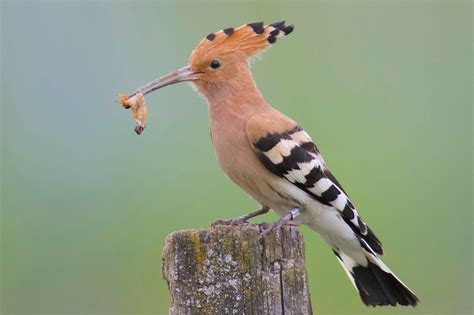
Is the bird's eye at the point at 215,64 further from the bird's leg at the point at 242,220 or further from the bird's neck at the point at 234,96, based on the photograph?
the bird's leg at the point at 242,220

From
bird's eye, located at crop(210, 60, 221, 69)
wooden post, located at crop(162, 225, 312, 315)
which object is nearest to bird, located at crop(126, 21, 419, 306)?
bird's eye, located at crop(210, 60, 221, 69)

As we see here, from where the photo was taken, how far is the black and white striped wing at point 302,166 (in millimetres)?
3201

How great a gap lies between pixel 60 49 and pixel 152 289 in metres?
2.19

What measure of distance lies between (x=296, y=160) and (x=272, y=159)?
79 millimetres

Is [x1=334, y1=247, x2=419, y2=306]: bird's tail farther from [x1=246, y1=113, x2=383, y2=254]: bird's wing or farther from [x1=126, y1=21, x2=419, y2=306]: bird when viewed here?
[x1=246, y1=113, x2=383, y2=254]: bird's wing

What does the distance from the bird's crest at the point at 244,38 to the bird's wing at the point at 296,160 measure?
0.30m

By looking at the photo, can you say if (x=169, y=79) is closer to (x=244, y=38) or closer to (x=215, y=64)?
(x=215, y=64)

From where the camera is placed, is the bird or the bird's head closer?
the bird

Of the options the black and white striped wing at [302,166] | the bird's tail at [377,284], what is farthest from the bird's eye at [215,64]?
the bird's tail at [377,284]

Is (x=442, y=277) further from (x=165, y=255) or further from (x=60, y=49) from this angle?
(x=60, y=49)

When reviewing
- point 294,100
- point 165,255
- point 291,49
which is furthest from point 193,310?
point 291,49

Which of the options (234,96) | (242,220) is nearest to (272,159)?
(242,220)

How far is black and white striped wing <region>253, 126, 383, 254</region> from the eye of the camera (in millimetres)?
3201

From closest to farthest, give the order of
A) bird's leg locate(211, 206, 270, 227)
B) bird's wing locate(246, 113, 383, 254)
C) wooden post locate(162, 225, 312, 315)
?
wooden post locate(162, 225, 312, 315) → bird's leg locate(211, 206, 270, 227) → bird's wing locate(246, 113, 383, 254)
